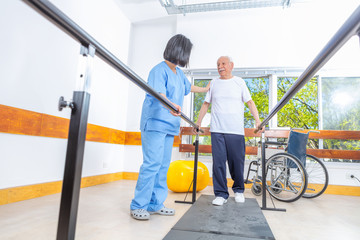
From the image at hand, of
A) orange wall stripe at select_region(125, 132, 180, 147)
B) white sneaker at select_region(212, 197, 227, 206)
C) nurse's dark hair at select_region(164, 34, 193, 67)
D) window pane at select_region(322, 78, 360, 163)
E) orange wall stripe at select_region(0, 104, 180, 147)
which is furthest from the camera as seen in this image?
orange wall stripe at select_region(125, 132, 180, 147)

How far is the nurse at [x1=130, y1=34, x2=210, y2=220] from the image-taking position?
172 cm

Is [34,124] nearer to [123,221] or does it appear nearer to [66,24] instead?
[123,221]

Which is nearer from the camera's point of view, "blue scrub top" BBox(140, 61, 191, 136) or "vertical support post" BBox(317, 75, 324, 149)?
"blue scrub top" BBox(140, 61, 191, 136)

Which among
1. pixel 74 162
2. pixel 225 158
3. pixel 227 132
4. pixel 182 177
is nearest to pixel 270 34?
pixel 227 132

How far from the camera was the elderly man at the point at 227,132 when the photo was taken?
2.29m

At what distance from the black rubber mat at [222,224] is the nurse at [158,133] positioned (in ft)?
0.83

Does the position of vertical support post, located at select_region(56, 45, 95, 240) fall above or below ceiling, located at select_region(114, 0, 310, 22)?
below

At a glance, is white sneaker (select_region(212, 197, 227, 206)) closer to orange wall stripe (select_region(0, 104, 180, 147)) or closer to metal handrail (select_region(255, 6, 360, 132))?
metal handrail (select_region(255, 6, 360, 132))

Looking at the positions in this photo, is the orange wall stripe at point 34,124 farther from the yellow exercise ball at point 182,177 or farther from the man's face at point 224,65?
the man's face at point 224,65

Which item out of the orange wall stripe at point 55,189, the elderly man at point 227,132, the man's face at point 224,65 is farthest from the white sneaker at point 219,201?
the orange wall stripe at point 55,189

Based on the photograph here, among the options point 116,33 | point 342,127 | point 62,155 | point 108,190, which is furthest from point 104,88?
point 342,127

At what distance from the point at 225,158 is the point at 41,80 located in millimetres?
1901

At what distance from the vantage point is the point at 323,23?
3.46m

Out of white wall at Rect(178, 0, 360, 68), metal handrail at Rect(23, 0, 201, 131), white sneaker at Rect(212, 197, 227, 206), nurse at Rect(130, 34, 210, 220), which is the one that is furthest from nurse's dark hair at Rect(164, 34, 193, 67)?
white wall at Rect(178, 0, 360, 68)
